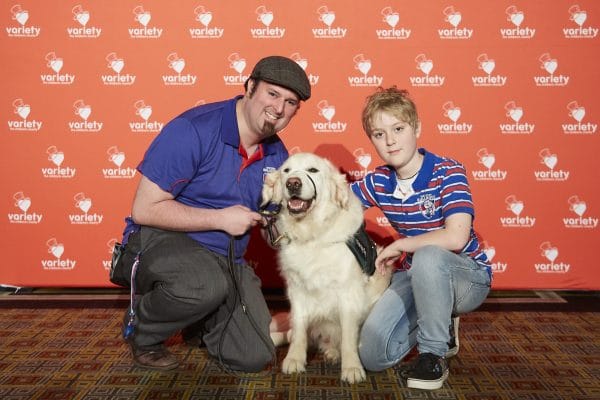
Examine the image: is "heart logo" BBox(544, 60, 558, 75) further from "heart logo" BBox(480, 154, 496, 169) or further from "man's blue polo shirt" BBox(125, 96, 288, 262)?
"man's blue polo shirt" BBox(125, 96, 288, 262)

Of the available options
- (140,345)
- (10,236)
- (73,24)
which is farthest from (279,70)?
(10,236)

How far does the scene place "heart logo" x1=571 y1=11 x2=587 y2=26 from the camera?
3.87 metres

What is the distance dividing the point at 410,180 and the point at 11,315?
2.93 meters

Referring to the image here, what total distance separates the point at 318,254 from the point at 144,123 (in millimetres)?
2214

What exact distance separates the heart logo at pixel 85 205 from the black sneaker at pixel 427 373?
9.90ft

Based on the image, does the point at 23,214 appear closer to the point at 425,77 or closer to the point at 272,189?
the point at 272,189

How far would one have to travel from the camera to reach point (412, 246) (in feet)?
7.91

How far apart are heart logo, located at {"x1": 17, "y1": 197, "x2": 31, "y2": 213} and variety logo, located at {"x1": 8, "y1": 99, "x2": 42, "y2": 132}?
586 mm

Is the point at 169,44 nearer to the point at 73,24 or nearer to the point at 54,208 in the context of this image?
the point at 73,24

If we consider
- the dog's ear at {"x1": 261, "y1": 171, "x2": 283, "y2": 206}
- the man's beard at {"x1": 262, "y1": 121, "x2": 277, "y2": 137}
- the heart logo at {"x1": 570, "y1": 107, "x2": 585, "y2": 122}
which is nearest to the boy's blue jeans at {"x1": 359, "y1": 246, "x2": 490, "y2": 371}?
the dog's ear at {"x1": 261, "y1": 171, "x2": 283, "y2": 206}

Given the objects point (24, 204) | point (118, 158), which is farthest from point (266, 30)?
point (24, 204)

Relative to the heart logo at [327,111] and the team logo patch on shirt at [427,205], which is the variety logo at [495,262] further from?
the team logo patch on shirt at [427,205]

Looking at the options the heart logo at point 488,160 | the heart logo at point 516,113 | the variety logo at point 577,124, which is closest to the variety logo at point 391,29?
the heart logo at point 516,113

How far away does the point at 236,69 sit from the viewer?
13.0 feet
